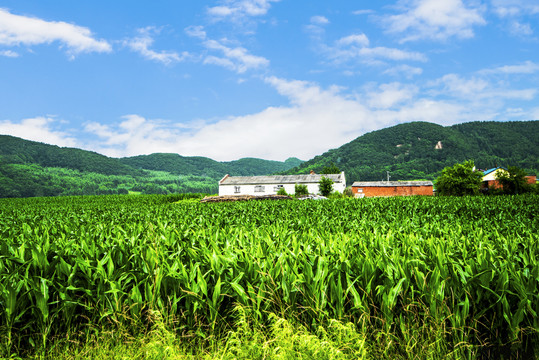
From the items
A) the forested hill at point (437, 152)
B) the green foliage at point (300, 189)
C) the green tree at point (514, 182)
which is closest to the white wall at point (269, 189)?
the green foliage at point (300, 189)

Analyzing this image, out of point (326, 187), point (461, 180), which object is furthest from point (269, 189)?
point (461, 180)

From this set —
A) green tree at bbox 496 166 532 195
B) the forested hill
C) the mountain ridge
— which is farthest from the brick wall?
the forested hill

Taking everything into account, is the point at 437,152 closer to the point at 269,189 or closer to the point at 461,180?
the point at 461,180

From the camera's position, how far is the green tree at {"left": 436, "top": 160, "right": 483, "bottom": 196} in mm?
54688

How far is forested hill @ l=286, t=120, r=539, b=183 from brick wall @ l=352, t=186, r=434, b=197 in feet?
250

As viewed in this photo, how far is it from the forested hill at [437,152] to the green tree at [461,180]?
314 ft

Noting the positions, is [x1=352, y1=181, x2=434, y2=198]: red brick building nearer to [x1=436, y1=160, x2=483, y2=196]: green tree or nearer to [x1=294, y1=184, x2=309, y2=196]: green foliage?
[x1=294, y1=184, x2=309, y2=196]: green foliage

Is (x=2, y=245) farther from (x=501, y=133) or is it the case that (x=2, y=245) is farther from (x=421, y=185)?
(x=501, y=133)

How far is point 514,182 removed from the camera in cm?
5294

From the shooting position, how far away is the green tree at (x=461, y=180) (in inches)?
2153

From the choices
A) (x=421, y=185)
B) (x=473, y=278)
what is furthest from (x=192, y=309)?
(x=421, y=185)

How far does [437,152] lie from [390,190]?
115m

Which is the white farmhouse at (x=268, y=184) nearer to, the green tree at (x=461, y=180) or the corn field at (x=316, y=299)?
the green tree at (x=461, y=180)

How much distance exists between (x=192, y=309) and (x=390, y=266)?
8.30 ft
